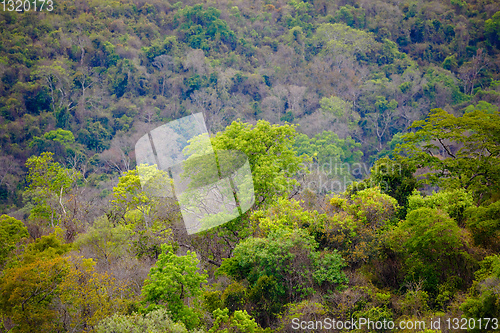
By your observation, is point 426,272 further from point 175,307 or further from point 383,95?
point 383,95

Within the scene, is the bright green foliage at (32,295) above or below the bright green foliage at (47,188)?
above

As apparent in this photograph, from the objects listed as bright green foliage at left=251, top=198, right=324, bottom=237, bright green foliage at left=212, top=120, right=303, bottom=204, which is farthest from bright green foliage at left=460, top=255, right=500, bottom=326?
bright green foliage at left=212, top=120, right=303, bottom=204

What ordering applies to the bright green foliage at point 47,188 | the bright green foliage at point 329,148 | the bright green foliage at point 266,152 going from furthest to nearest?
the bright green foliage at point 329,148
the bright green foliage at point 47,188
the bright green foliage at point 266,152

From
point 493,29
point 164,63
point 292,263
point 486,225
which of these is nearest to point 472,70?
point 493,29

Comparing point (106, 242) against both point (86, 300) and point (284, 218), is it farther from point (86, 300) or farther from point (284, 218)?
point (284, 218)

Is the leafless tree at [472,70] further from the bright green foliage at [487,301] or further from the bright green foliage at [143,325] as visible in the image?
the bright green foliage at [143,325]

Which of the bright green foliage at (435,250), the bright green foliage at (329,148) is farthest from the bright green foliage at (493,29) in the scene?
the bright green foliage at (435,250)

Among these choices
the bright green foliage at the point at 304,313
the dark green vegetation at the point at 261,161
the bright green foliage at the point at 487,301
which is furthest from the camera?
the dark green vegetation at the point at 261,161
